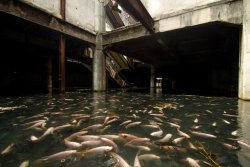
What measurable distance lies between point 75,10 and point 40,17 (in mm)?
2998

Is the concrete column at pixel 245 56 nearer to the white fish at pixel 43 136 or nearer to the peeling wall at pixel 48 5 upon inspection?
the white fish at pixel 43 136

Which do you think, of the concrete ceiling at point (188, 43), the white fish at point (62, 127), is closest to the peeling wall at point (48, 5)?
the concrete ceiling at point (188, 43)

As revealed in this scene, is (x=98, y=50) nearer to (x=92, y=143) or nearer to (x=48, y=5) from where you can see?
(x=48, y=5)

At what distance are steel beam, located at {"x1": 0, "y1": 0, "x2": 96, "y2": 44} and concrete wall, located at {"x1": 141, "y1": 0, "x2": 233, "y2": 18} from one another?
5135 millimetres

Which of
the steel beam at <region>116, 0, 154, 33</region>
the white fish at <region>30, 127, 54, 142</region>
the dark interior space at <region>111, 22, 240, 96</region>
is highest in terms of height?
Result: the steel beam at <region>116, 0, 154, 33</region>

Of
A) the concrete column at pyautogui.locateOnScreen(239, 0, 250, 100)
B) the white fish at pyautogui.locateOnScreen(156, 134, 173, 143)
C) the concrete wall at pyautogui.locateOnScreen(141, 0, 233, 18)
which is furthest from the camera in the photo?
the concrete wall at pyautogui.locateOnScreen(141, 0, 233, 18)

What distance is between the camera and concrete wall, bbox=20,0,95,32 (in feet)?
30.5

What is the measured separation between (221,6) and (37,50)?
13611 millimetres

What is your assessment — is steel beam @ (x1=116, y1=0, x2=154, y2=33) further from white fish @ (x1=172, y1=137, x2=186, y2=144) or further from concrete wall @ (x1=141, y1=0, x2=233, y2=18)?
white fish @ (x1=172, y1=137, x2=186, y2=144)

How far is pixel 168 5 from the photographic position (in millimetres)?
9859

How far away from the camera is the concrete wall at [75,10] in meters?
9.30

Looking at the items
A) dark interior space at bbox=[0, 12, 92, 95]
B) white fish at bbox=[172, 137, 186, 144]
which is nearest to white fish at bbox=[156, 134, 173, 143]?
white fish at bbox=[172, 137, 186, 144]

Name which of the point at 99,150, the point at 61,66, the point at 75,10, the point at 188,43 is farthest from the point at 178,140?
the point at 188,43

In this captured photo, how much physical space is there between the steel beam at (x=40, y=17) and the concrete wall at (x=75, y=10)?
253mm
